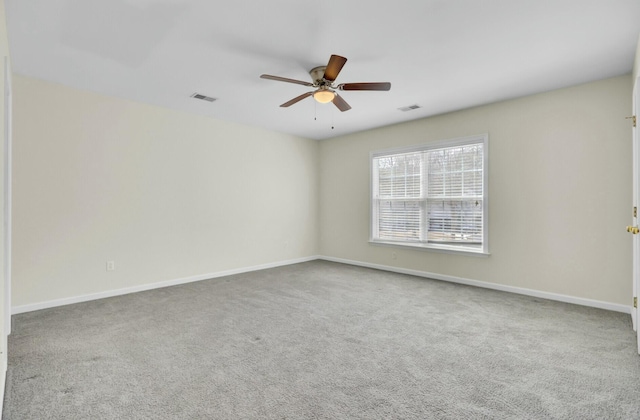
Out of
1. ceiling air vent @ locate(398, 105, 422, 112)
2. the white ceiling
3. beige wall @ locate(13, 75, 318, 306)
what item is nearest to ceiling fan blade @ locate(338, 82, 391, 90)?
the white ceiling

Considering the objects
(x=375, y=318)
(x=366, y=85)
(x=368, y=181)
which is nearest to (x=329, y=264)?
(x=368, y=181)

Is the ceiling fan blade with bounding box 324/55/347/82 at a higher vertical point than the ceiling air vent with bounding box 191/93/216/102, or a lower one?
lower

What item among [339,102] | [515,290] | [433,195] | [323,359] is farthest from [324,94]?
[515,290]

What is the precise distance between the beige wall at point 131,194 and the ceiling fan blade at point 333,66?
2.85m

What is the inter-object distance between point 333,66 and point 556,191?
3123 millimetres

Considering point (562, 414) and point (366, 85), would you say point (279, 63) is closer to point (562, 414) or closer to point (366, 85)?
point (366, 85)

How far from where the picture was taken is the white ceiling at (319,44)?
234 cm

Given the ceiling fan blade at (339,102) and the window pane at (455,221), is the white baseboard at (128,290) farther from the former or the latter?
the ceiling fan blade at (339,102)

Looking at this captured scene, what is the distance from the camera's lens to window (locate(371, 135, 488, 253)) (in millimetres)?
4672

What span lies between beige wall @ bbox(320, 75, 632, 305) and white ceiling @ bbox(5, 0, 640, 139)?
1.07 feet

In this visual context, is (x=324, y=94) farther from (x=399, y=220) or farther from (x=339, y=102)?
(x=399, y=220)

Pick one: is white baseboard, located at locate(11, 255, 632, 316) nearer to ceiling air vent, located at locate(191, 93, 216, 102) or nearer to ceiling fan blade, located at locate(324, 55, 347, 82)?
ceiling air vent, located at locate(191, 93, 216, 102)

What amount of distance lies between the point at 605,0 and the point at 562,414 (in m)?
2.65

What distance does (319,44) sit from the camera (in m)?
2.82
